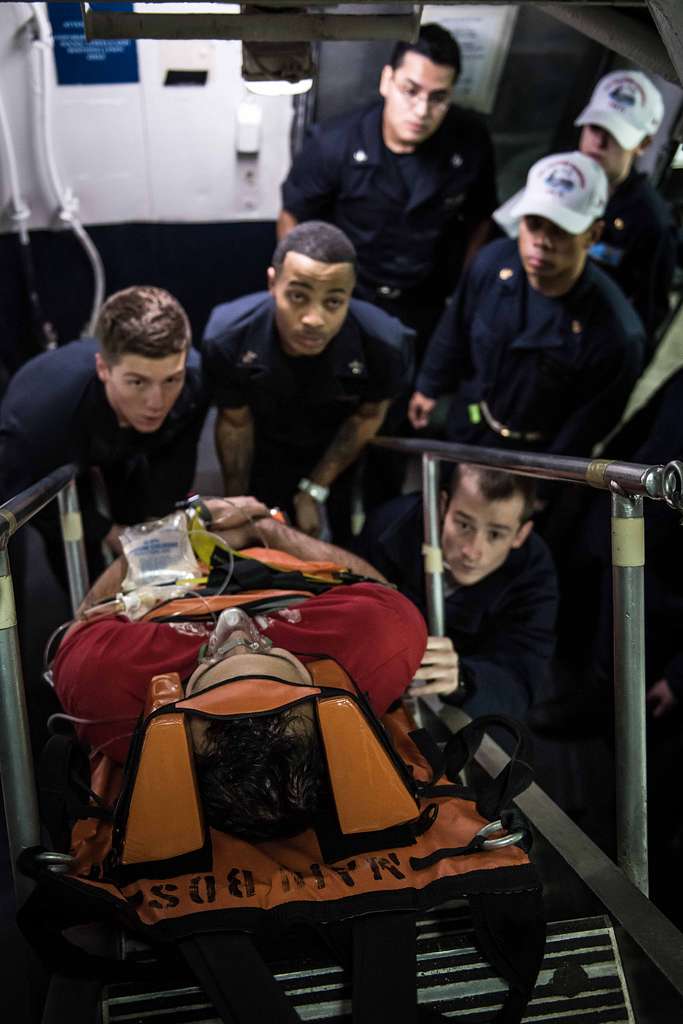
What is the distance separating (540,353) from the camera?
3.96 m

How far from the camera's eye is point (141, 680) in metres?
2.09

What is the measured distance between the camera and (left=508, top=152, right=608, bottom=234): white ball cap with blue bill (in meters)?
3.72

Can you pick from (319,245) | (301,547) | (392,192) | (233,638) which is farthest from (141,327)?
(392,192)

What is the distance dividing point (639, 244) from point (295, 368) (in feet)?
6.05

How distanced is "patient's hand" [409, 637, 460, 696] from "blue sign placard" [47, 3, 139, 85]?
3.04 m

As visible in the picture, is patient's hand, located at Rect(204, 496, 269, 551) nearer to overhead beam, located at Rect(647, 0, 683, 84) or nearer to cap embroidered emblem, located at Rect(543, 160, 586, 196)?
overhead beam, located at Rect(647, 0, 683, 84)

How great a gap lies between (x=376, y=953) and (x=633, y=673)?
2.28 ft

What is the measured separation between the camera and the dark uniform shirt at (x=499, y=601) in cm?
311

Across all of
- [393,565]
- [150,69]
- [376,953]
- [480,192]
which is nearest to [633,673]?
[376,953]

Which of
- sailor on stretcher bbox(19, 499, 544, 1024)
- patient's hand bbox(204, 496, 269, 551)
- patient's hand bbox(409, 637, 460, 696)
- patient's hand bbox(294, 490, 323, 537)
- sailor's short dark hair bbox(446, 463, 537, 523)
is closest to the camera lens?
sailor on stretcher bbox(19, 499, 544, 1024)

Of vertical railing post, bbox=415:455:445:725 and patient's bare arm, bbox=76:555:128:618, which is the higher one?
patient's bare arm, bbox=76:555:128:618

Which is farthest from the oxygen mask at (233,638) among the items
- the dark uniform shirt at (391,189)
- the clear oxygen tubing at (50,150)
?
the clear oxygen tubing at (50,150)

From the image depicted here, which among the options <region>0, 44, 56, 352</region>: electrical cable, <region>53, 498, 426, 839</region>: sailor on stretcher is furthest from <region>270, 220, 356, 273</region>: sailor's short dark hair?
<region>0, 44, 56, 352</region>: electrical cable

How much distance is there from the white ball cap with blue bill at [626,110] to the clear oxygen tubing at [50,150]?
217 cm
